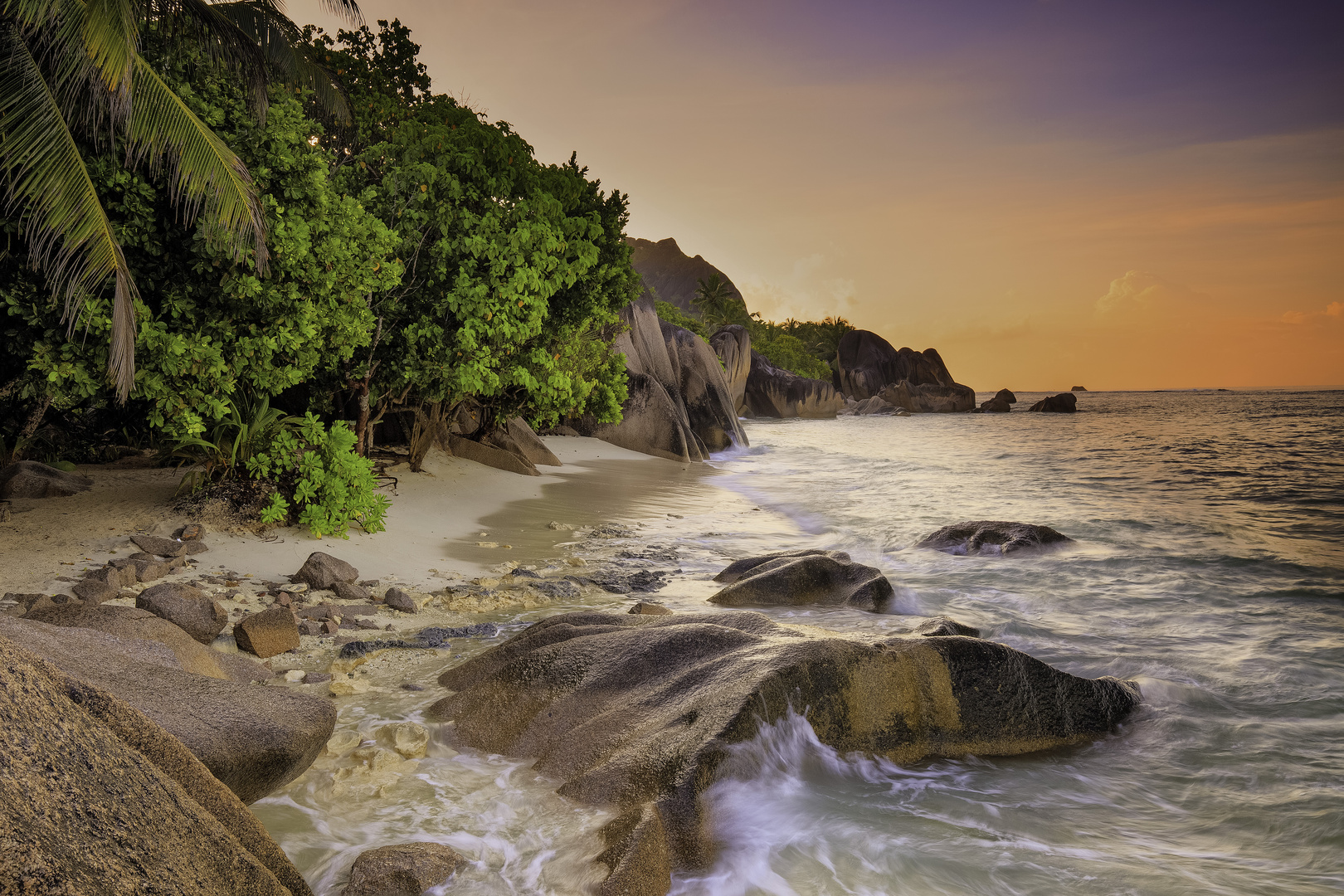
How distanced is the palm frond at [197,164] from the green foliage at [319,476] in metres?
1.82

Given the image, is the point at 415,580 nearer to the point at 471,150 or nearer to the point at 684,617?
the point at 684,617

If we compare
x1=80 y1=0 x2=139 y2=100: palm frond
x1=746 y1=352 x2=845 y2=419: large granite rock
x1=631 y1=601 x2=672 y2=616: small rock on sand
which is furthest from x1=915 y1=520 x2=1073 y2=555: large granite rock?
x1=746 y1=352 x2=845 y2=419: large granite rock

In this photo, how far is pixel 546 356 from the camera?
13.5 m

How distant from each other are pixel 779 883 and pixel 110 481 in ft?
33.2

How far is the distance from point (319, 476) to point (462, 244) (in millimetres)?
4710

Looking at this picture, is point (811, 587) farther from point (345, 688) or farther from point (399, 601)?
point (345, 688)

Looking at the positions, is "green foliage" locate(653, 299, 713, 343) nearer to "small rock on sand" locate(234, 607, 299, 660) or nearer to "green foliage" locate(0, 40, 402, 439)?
"green foliage" locate(0, 40, 402, 439)

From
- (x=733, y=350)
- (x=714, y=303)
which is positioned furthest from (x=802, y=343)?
(x=733, y=350)

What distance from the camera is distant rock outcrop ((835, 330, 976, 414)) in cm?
8312

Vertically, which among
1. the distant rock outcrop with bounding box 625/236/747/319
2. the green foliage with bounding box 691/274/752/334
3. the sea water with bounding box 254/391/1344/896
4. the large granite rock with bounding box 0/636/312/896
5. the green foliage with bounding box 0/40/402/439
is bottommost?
the sea water with bounding box 254/391/1344/896

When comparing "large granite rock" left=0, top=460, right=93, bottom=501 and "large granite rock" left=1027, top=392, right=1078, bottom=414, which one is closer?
"large granite rock" left=0, top=460, right=93, bottom=501

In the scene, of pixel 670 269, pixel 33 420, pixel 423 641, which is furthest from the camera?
pixel 670 269

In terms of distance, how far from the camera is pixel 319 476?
8.33 metres

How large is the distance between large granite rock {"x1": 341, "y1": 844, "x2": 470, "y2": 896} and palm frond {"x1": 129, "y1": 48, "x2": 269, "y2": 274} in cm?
637
